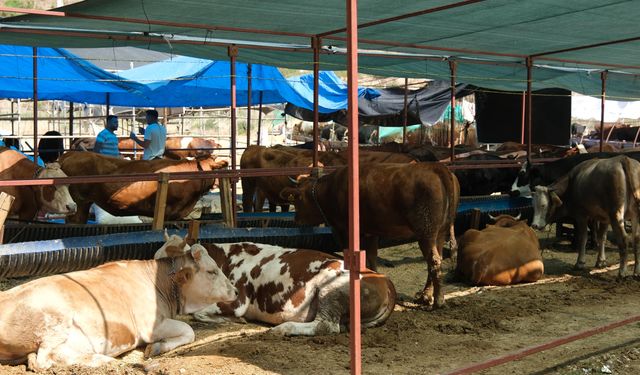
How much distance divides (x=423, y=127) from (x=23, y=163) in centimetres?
1840

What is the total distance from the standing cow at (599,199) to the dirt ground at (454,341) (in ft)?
3.40

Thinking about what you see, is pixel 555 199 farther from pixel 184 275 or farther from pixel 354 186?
pixel 354 186

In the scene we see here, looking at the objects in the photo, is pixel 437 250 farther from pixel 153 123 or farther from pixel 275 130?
pixel 275 130

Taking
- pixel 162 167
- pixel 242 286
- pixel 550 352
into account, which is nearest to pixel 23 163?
pixel 162 167

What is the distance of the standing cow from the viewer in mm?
8773

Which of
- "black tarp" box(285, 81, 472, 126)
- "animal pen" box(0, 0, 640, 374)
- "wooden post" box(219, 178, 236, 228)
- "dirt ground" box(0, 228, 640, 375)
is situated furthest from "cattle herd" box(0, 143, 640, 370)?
"black tarp" box(285, 81, 472, 126)

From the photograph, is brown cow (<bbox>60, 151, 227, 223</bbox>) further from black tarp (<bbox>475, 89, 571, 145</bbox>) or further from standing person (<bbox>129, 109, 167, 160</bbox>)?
black tarp (<bbox>475, 89, 571, 145</bbox>)

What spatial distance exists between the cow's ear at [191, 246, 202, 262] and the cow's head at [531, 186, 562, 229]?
16.8ft

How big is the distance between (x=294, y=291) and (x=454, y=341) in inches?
55.8

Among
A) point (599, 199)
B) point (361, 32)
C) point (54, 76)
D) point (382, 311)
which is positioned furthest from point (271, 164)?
point (382, 311)

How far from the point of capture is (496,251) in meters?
8.16

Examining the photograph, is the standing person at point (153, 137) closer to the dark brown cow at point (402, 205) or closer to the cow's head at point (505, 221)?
the dark brown cow at point (402, 205)

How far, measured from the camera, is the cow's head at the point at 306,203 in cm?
854

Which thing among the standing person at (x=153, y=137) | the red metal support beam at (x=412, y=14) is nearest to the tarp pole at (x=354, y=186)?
the red metal support beam at (x=412, y=14)
